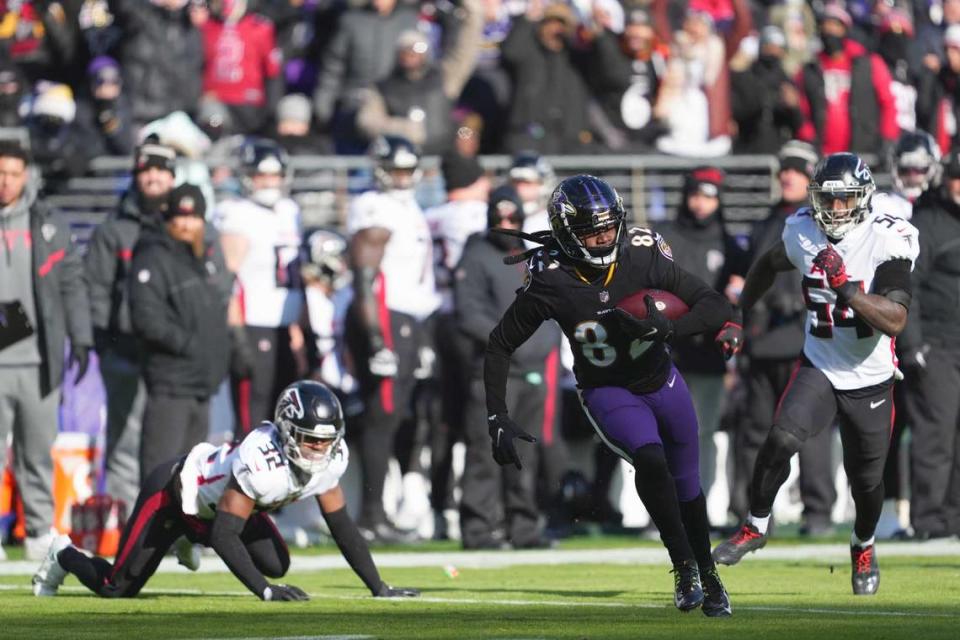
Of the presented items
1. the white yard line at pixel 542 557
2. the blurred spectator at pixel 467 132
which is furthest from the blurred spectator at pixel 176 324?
the blurred spectator at pixel 467 132

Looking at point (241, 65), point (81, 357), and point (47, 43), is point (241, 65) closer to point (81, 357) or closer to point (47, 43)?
point (47, 43)

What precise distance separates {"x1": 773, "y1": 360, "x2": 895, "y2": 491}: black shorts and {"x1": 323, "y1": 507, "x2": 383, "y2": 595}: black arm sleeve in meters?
1.96

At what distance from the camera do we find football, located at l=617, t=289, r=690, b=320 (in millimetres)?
8414

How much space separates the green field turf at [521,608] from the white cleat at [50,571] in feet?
0.37

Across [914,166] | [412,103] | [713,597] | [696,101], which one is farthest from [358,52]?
[713,597]

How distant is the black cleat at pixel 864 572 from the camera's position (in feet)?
31.0

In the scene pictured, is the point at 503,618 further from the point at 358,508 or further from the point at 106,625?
the point at 358,508

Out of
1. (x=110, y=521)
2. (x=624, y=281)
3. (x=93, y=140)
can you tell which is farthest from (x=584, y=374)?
(x=93, y=140)

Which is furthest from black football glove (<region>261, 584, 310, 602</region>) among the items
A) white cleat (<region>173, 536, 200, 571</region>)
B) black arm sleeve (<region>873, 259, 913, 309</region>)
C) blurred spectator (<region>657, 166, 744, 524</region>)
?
blurred spectator (<region>657, 166, 744, 524</region>)

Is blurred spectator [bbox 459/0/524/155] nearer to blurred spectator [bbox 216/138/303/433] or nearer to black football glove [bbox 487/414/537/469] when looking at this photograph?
blurred spectator [bbox 216/138/303/433]

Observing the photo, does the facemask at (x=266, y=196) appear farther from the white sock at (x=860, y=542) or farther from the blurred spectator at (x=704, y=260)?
the white sock at (x=860, y=542)

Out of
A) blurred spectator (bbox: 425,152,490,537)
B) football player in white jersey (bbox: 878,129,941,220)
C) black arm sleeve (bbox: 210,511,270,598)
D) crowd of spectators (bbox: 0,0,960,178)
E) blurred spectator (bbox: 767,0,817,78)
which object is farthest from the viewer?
blurred spectator (bbox: 767,0,817,78)

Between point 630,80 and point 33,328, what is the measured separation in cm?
645

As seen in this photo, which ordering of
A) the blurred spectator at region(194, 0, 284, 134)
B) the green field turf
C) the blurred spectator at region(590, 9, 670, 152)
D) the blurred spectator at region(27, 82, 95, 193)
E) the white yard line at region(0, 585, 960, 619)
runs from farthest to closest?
1. the blurred spectator at region(194, 0, 284, 134)
2. the blurred spectator at region(590, 9, 670, 152)
3. the blurred spectator at region(27, 82, 95, 193)
4. the white yard line at region(0, 585, 960, 619)
5. the green field turf
